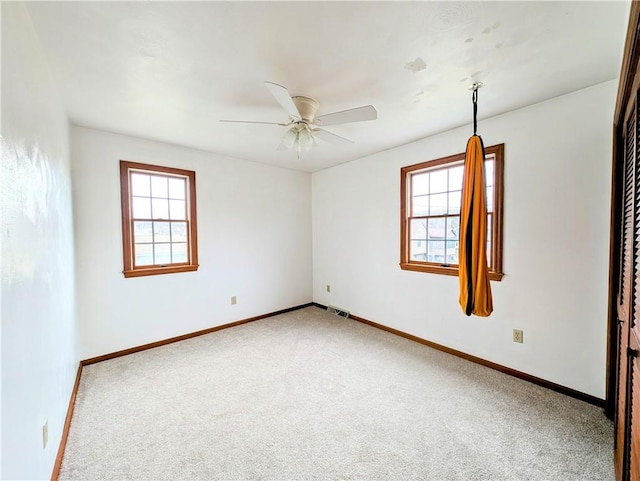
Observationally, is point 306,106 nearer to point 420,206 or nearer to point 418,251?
point 420,206

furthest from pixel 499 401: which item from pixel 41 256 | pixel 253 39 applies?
pixel 41 256

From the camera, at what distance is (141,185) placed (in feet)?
10.7

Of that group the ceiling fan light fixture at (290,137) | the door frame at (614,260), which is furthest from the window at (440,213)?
the ceiling fan light fixture at (290,137)

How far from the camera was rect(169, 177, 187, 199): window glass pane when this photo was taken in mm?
3496

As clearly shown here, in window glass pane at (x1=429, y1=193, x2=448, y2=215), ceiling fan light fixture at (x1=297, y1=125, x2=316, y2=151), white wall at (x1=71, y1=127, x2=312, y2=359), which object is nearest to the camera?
ceiling fan light fixture at (x1=297, y1=125, x2=316, y2=151)

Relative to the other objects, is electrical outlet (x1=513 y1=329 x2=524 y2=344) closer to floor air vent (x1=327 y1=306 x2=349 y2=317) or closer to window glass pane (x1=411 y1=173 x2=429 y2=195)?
window glass pane (x1=411 y1=173 x2=429 y2=195)

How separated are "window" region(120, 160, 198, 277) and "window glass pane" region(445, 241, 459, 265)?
316 cm

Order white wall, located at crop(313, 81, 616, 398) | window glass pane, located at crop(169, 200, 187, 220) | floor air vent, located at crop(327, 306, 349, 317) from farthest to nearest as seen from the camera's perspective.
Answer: floor air vent, located at crop(327, 306, 349, 317) < window glass pane, located at crop(169, 200, 187, 220) < white wall, located at crop(313, 81, 616, 398)

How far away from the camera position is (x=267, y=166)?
4.33m

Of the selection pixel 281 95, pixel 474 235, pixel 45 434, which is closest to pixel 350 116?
pixel 281 95

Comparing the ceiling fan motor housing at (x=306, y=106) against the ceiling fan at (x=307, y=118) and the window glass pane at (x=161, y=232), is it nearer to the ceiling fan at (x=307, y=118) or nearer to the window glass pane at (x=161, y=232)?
the ceiling fan at (x=307, y=118)

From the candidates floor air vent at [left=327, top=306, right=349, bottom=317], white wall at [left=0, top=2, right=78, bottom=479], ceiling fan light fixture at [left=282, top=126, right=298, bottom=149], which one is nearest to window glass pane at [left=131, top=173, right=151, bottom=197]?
white wall at [left=0, top=2, right=78, bottom=479]

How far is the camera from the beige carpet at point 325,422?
160 centimetres

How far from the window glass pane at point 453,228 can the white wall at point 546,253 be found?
48 centimetres
